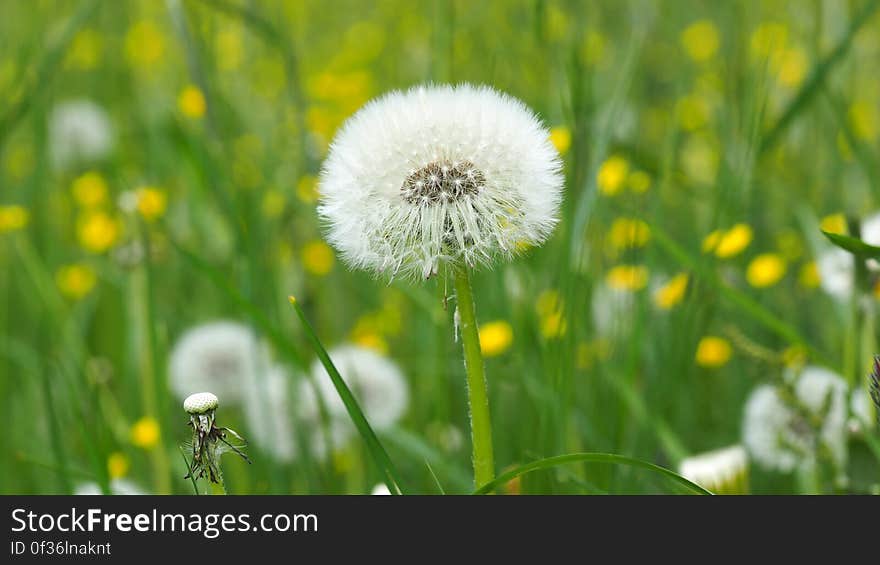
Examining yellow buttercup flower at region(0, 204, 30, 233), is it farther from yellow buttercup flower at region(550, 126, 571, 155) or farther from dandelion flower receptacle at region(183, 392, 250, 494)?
dandelion flower receptacle at region(183, 392, 250, 494)

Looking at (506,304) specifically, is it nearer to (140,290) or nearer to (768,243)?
(140,290)

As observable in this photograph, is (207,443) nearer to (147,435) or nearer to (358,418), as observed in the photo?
(358,418)

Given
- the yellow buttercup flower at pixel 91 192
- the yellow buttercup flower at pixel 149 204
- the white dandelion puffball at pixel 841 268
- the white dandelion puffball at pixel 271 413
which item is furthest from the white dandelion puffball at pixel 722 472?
the yellow buttercup flower at pixel 91 192

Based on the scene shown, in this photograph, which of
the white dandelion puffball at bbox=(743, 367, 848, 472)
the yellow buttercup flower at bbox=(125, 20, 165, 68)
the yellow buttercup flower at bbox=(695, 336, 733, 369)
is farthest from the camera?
the yellow buttercup flower at bbox=(125, 20, 165, 68)

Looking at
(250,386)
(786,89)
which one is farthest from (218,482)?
(786,89)

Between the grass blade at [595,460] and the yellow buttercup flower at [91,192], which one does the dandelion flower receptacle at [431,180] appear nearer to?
the grass blade at [595,460]

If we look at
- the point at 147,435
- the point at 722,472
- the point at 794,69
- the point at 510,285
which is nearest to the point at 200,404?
the point at 722,472

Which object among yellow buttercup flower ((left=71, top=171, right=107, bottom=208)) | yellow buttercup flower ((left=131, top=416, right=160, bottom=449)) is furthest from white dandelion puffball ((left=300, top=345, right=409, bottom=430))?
yellow buttercup flower ((left=71, top=171, right=107, bottom=208))
